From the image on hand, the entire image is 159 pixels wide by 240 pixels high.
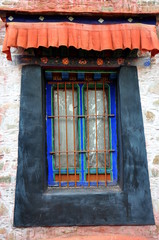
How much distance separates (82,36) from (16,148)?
5.13 ft

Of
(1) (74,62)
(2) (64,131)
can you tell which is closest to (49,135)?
(2) (64,131)

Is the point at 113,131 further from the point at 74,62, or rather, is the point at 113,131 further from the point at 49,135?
the point at 74,62

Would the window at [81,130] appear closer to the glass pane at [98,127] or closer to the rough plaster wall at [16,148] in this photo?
the glass pane at [98,127]

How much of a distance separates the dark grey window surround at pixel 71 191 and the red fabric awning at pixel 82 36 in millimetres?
400

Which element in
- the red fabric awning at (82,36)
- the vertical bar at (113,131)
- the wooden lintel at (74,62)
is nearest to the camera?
the red fabric awning at (82,36)

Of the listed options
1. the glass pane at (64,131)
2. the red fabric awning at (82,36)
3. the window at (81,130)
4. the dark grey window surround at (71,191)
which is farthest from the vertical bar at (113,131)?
the red fabric awning at (82,36)

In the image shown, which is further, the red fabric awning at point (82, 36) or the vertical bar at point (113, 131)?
the vertical bar at point (113, 131)

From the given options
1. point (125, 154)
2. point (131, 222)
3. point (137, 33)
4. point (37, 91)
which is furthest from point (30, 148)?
point (137, 33)

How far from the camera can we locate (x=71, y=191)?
357cm

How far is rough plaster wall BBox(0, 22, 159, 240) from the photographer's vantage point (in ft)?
11.4

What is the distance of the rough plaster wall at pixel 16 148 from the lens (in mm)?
3477

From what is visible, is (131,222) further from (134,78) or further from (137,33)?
(137,33)

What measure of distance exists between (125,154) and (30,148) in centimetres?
116

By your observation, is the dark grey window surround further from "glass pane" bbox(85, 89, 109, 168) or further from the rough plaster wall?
"glass pane" bbox(85, 89, 109, 168)
